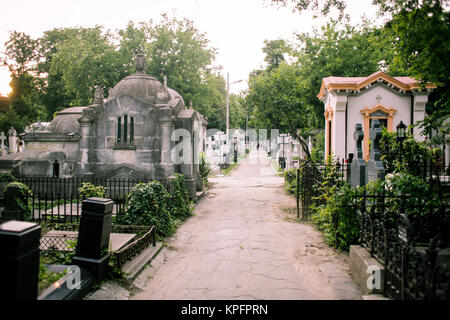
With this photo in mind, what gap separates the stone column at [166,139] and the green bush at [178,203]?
1.33 ft

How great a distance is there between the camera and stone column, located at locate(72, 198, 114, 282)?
15.4 feet

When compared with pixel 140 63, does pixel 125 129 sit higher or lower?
lower

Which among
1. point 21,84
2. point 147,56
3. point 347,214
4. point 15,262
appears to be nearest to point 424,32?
point 347,214

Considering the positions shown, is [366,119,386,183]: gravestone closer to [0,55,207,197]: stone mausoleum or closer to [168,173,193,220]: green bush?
[168,173,193,220]: green bush

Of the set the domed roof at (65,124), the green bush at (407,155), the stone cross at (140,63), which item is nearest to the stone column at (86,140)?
the stone cross at (140,63)

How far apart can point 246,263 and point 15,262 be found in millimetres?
3701

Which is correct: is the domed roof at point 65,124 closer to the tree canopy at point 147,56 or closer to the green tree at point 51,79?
the tree canopy at point 147,56

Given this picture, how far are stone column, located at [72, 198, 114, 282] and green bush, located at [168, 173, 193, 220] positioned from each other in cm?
420

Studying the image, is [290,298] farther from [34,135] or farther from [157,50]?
[157,50]

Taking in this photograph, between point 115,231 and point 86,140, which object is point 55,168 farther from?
point 115,231

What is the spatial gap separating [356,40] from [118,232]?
20.1 m

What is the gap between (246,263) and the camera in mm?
5754

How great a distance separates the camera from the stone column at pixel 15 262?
3156 millimetres
